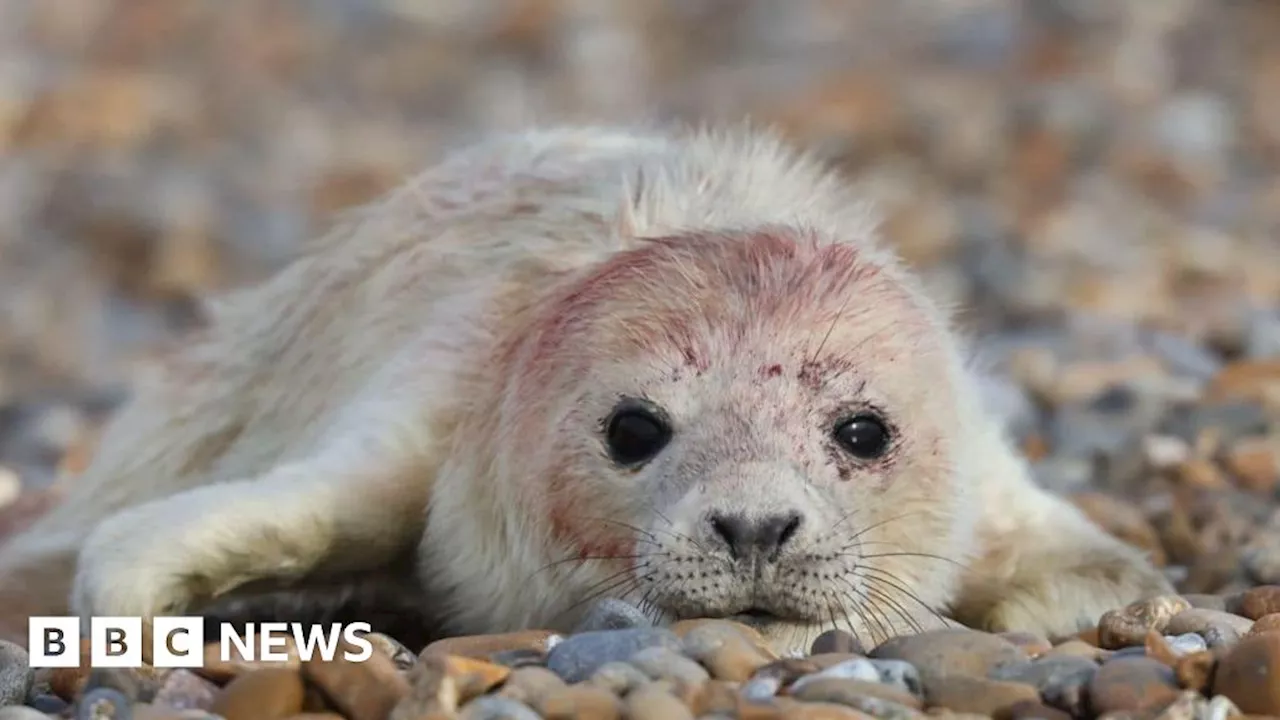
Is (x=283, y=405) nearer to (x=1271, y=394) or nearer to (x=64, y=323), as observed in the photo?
(x=1271, y=394)

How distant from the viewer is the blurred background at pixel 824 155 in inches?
320

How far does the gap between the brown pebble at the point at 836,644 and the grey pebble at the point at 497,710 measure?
0.68 m

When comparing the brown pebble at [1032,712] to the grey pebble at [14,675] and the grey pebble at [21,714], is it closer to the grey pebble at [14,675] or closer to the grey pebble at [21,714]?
the grey pebble at [21,714]

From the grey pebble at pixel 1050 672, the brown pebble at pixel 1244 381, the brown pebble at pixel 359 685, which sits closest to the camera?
the brown pebble at pixel 359 685

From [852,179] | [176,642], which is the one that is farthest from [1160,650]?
[852,179]

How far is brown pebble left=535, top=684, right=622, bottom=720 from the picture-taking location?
3.52 meters

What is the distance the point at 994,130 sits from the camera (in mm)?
14336

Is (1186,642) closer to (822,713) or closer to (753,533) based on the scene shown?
(753,533)

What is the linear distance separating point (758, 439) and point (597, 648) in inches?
28.4

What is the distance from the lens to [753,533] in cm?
416

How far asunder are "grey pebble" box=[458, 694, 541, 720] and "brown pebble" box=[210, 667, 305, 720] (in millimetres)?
321

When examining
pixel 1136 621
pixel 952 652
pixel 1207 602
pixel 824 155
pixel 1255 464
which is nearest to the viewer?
pixel 952 652

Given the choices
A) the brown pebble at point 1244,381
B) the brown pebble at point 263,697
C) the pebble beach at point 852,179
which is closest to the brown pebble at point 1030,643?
the pebble beach at point 852,179

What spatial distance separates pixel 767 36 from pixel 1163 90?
3296mm
